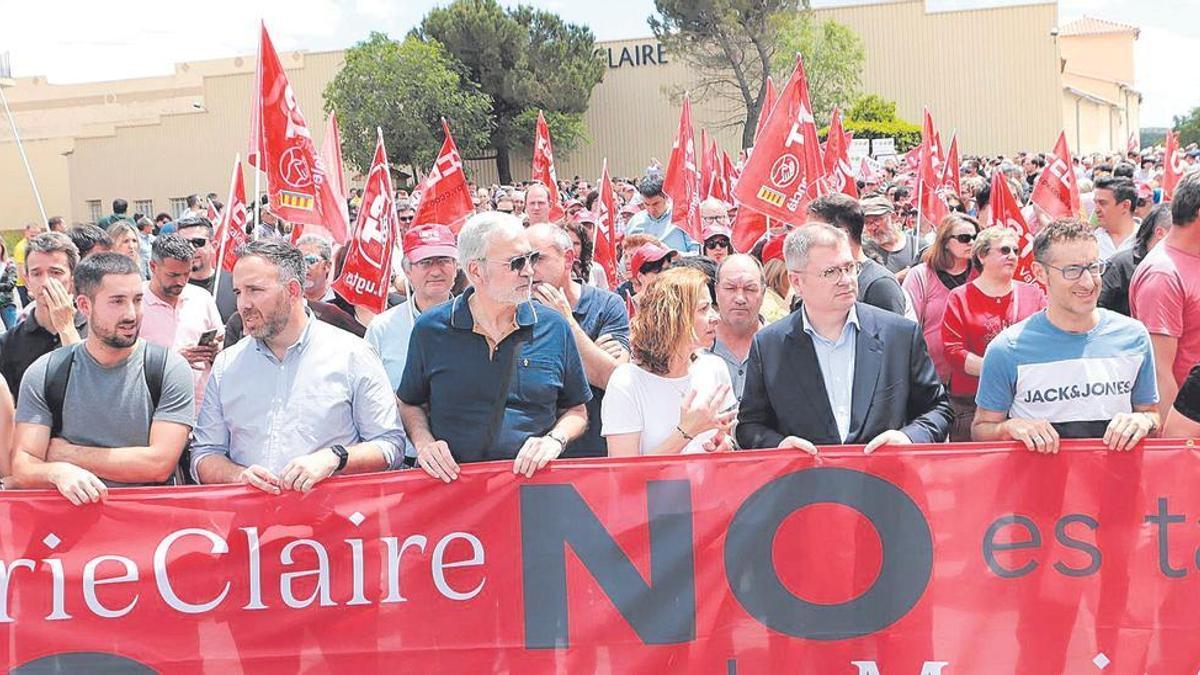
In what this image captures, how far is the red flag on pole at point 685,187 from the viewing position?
35.8 ft

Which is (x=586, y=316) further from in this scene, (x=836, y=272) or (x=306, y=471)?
(x=306, y=471)

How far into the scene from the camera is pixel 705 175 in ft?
48.2

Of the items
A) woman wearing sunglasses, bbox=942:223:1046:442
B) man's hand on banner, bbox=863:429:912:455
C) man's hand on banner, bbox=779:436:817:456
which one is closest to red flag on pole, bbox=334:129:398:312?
woman wearing sunglasses, bbox=942:223:1046:442

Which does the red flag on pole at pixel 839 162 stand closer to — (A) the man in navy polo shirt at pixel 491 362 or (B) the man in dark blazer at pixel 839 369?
(B) the man in dark blazer at pixel 839 369

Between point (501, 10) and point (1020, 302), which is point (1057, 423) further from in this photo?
point (501, 10)

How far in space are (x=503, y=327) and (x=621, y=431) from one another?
0.59m

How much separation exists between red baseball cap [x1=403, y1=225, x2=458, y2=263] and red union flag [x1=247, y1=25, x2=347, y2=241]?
75.4 inches

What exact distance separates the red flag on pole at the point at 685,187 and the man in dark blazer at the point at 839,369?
6.21 m

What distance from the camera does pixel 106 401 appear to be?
14.7 ft

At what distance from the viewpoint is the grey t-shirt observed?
448 centimetres

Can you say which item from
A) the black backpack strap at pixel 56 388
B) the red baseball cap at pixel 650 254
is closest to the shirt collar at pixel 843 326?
the red baseball cap at pixel 650 254

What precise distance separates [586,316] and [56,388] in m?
2.24

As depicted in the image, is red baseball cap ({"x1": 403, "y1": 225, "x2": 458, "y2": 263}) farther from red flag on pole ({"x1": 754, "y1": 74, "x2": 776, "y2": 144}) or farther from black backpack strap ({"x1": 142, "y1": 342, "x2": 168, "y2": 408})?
red flag on pole ({"x1": 754, "y1": 74, "x2": 776, "y2": 144})

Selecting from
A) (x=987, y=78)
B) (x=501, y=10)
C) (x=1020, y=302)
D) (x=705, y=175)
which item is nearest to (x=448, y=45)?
(x=501, y=10)
